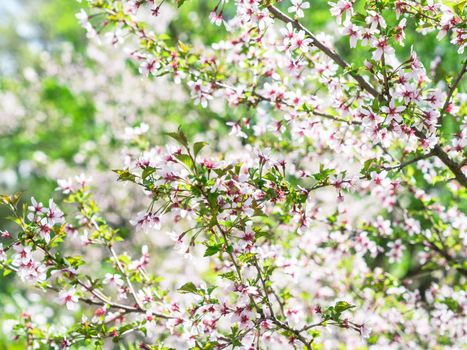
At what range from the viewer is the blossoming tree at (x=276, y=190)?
256 centimetres

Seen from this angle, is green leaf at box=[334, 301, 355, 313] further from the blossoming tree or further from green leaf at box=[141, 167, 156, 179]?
green leaf at box=[141, 167, 156, 179]

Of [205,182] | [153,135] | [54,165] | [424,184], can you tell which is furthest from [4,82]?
[205,182]

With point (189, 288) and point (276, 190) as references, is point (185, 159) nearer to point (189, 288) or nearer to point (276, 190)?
point (276, 190)

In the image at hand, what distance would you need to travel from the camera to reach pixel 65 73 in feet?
52.4

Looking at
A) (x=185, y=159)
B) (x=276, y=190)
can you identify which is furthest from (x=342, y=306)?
(x=185, y=159)

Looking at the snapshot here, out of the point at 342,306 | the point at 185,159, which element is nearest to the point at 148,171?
the point at 185,159

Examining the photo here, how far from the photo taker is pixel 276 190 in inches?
99.6

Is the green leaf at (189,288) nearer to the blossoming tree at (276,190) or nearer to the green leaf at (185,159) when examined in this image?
the blossoming tree at (276,190)

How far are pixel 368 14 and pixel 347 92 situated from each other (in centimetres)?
57

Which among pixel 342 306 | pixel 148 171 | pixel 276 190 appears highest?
pixel 276 190

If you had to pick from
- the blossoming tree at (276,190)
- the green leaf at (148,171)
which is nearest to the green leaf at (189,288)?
the blossoming tree at (276,190)

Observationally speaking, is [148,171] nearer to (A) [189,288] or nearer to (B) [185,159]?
(B) [185,159]

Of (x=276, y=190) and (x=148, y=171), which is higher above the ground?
(x=276, y=190)

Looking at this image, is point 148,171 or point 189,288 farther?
point 189,288
